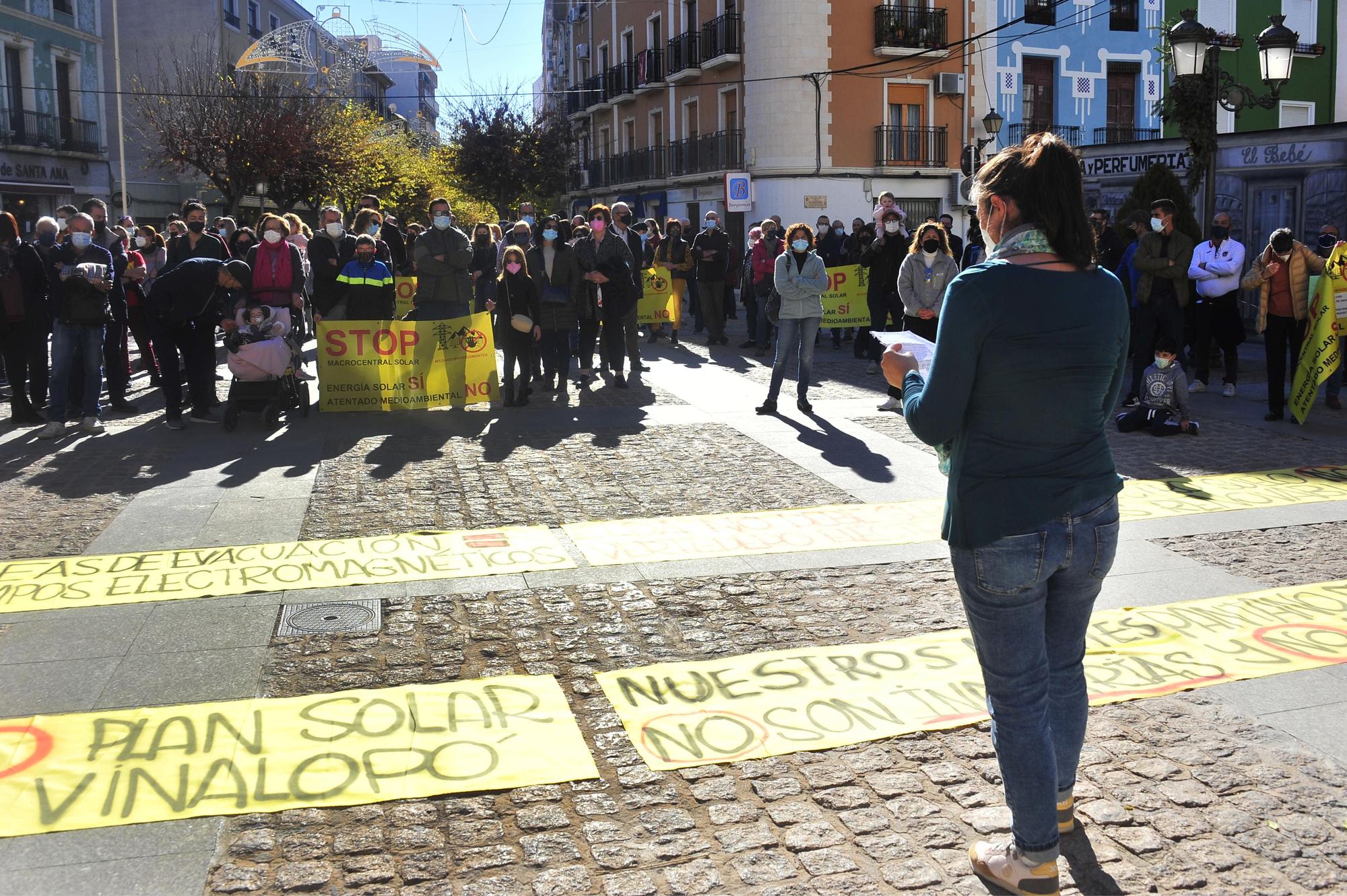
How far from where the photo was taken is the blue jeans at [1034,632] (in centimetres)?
301

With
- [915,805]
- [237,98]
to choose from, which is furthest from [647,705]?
[237,98]

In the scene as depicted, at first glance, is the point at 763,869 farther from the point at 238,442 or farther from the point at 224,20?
the point at 224,20

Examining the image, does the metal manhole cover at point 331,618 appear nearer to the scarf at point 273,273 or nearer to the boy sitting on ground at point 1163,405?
the scarf at point 273,273

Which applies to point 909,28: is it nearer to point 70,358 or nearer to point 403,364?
point 403,364

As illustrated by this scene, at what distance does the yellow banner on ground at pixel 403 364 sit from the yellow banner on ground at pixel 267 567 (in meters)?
5.07

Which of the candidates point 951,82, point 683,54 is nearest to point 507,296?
point 951,82

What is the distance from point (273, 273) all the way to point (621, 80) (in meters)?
36.0

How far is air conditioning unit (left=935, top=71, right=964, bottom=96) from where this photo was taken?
115 feet

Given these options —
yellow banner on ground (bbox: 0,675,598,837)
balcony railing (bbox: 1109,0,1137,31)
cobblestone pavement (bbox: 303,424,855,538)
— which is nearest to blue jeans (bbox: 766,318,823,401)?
cobblestone pavement (bbox: 303,424,855,538)

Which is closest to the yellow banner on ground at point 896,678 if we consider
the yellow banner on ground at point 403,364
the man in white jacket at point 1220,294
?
the yellow banner on ground at point 403,364

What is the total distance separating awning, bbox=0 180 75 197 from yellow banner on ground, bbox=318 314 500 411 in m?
24.9

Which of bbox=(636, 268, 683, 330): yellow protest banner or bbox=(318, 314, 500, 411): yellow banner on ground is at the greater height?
bbox=(636, 268, 683, 330): yellow protest banner

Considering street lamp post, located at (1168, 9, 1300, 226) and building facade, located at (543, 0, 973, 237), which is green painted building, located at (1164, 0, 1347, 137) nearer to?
building facade, located at (543, 0, 973, 237)

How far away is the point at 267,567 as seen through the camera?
22.0ft
